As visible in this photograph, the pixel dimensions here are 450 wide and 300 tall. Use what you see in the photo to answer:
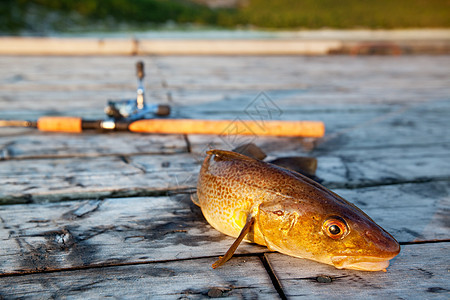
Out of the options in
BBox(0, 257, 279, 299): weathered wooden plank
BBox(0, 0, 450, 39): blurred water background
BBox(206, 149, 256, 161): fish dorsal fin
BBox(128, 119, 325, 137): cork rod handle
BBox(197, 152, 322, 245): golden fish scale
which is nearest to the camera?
BBox(0, 257, 279, 299): weathered wooden plank

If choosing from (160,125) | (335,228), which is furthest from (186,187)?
(335,228)

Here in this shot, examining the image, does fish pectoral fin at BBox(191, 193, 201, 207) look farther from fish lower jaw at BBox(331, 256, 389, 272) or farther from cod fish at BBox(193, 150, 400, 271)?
fish lower jaw at BBox(331, 256, 389, 272)

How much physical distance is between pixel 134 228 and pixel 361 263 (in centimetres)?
113

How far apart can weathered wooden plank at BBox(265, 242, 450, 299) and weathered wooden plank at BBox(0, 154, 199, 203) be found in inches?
42.0

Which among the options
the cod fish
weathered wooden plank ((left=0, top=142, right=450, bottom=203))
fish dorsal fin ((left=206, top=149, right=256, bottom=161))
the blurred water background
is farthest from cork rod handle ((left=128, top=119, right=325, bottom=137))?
the blurred water background

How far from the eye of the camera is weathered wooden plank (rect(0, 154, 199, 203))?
101 inches

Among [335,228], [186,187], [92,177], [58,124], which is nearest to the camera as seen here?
[335,228]

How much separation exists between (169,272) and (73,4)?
1461cm

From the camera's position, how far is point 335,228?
1736 millimetres

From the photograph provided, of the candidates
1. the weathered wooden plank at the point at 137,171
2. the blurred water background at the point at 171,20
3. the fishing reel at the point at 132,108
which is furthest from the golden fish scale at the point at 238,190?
the blurred water background at the point at 171,20

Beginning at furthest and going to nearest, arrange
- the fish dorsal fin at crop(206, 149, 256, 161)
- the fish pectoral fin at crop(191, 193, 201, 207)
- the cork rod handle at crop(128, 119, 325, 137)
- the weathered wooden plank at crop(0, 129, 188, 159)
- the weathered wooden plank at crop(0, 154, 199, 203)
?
1. the cork rod handle at crop(128, 119, 325, 137)
2. the weathered wooden plank at crop(0, 129, 188, 159)
3. the weathered wooden plank at crop(0, 154, 199, 203)
4. the fish pectoral fin at crop(191, 193, 201, 207)
5. the fish dorsal fin at crop(206, 149, 256, 161)

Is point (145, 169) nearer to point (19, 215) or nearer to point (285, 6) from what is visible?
point (19, 215)

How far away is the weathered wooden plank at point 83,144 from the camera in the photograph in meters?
3.21

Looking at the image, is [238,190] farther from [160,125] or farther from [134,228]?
[160,125]
